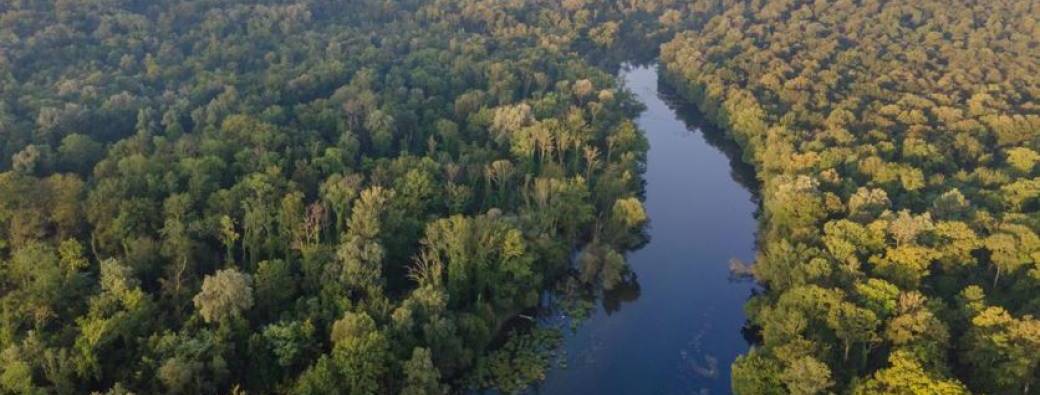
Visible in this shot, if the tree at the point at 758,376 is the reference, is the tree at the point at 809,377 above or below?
above

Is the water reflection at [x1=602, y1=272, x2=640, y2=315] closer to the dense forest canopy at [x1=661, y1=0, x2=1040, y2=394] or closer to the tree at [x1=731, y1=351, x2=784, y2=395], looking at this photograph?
the dense forest canopy at [x1=661, y1=0, x2=1040, y2=394]

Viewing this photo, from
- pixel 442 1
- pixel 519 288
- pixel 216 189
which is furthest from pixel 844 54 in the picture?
pixel 216 189


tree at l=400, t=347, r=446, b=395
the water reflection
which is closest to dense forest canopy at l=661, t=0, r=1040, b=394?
the water reflection

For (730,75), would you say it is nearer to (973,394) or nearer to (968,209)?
(968,209)

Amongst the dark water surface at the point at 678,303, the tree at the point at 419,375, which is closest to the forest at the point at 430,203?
the tree at the point at 419,375

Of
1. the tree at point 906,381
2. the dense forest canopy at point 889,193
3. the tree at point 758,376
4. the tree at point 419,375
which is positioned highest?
the dense forest canopy at point 889,193

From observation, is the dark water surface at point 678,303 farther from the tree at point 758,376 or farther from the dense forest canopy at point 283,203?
the tree at point 758,376
